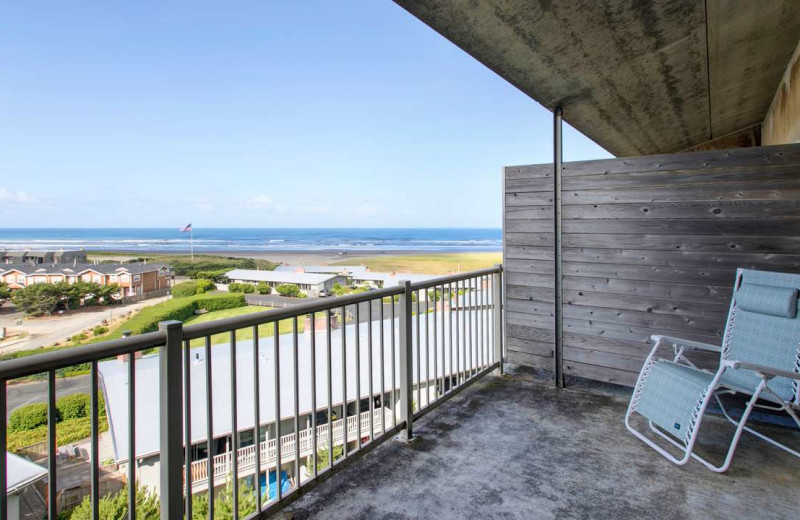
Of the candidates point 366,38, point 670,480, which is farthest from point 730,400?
point 366,38

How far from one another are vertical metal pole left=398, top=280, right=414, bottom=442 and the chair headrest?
7.21 feet

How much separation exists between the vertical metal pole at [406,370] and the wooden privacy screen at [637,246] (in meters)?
1.53

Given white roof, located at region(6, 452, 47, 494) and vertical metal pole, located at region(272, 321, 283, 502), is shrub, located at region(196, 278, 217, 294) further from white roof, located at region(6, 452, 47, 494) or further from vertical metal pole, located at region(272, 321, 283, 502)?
vertical metal pole, located at region(272, 321, 283, 502)

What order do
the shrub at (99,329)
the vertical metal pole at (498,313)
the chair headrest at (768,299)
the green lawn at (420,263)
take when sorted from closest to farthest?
the chair headrest at (768,299) → the vertical metal pole at (498,313) → the shrub at (99,329) → the green lawn at (420,263)

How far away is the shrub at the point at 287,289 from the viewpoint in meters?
9.28

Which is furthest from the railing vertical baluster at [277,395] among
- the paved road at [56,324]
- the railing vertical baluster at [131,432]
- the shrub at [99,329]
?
the shrub at [99,329]

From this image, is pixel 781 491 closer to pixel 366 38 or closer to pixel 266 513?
pixel 266 513

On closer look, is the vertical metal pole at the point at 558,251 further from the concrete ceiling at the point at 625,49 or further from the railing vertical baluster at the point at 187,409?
the railing vertical baluster at the point at 187,409

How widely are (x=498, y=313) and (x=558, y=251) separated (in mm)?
799

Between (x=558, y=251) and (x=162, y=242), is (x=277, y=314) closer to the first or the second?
(x=558, y=251)

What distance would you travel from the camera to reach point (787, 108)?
4.15 m

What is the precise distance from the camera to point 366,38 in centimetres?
2012

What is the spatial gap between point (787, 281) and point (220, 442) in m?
8.76

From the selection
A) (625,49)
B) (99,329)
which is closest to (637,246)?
(625,49)
